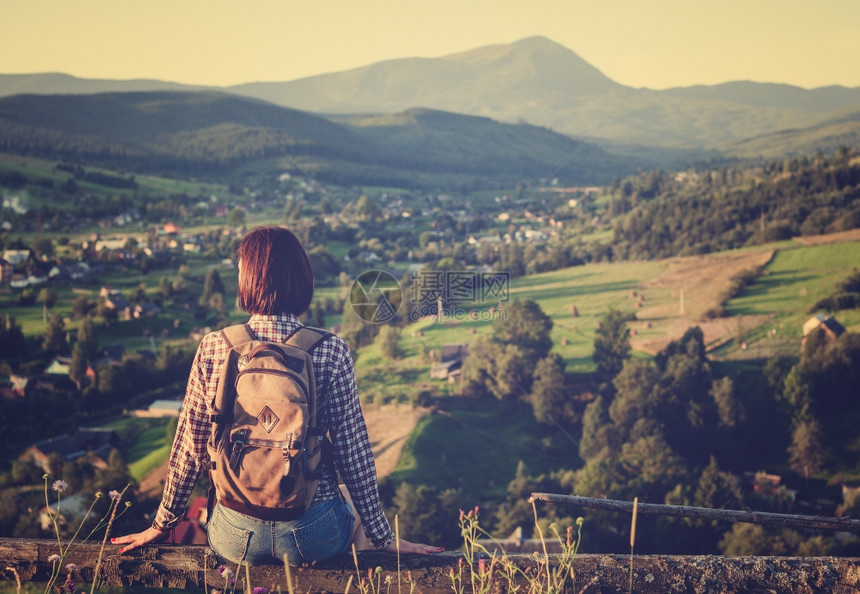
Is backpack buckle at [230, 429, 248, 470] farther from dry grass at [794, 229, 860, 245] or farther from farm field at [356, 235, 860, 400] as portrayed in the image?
dry grass at [794, 229, 860, 245]

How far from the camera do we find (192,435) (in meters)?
3.17

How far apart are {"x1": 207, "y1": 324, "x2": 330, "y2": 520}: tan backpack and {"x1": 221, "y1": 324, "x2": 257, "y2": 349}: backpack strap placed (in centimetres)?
5

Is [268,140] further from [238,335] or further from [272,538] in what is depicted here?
[272,538]

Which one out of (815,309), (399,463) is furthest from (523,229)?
(399,463)

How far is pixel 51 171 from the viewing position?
66.0 metres

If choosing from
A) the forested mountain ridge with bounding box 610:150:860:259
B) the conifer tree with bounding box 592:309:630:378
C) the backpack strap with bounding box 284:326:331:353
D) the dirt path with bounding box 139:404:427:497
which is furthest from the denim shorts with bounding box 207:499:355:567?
the forested mountain ridge with bounding box 610:150:860:259

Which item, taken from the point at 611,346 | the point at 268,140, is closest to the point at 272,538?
the point at 611,346

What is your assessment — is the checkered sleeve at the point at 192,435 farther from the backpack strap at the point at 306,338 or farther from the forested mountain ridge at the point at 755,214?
the forested mountain ridge at the point at 755,214

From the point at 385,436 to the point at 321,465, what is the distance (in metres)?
16.0

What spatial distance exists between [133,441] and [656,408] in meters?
17.2

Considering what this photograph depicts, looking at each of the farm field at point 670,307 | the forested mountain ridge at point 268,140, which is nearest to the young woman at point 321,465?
the farm field at point 670,307

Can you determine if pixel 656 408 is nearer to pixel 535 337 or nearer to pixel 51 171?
pixel 535 337

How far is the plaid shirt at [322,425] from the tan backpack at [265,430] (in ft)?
0.47

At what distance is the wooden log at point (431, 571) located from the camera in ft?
8.89
